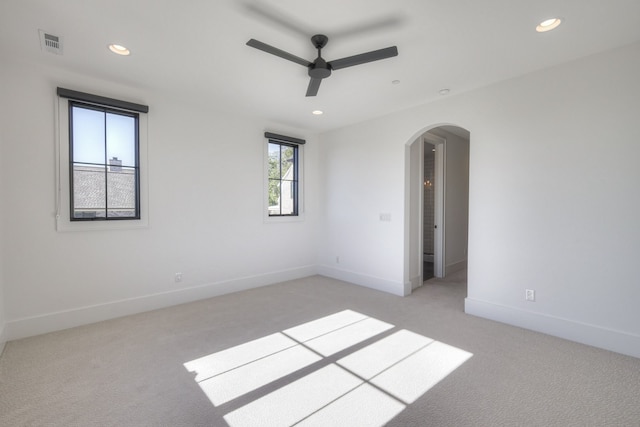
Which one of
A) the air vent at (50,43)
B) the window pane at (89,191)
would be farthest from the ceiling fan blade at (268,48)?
the window pane at (89,191)

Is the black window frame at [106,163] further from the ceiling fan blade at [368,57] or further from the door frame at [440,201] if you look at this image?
the door frame at [440,201]

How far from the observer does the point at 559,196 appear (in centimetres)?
298

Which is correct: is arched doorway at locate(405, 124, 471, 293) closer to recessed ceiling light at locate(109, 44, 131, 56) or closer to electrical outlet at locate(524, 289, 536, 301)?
electrical outlet at locate(524, 289, 536, 301)

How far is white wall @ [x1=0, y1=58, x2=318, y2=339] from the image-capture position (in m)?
2.94

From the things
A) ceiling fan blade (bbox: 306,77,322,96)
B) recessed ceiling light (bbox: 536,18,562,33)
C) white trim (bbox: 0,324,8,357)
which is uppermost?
recessed ceiling light (bbox: 536,18,562,33)

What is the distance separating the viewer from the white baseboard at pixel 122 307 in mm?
2955

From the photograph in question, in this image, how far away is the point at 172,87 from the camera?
3.56 metres

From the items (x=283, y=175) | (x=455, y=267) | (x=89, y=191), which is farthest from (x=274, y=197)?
(x=455, y=267)

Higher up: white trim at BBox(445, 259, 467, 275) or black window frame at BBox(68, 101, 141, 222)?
black window frame at BBox(68, 101, 141, 222)

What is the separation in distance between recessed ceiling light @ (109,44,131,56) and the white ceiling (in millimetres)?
70

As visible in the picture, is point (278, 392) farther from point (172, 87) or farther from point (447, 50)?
point (172, 87)

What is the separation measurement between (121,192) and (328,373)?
3174 mm

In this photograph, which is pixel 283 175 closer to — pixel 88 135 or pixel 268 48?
pixel 88 135

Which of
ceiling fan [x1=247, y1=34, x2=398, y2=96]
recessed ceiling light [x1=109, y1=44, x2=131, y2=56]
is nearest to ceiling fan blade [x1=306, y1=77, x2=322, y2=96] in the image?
ceiling fan [x1=247, y1=34, x2=398, y2=96]
